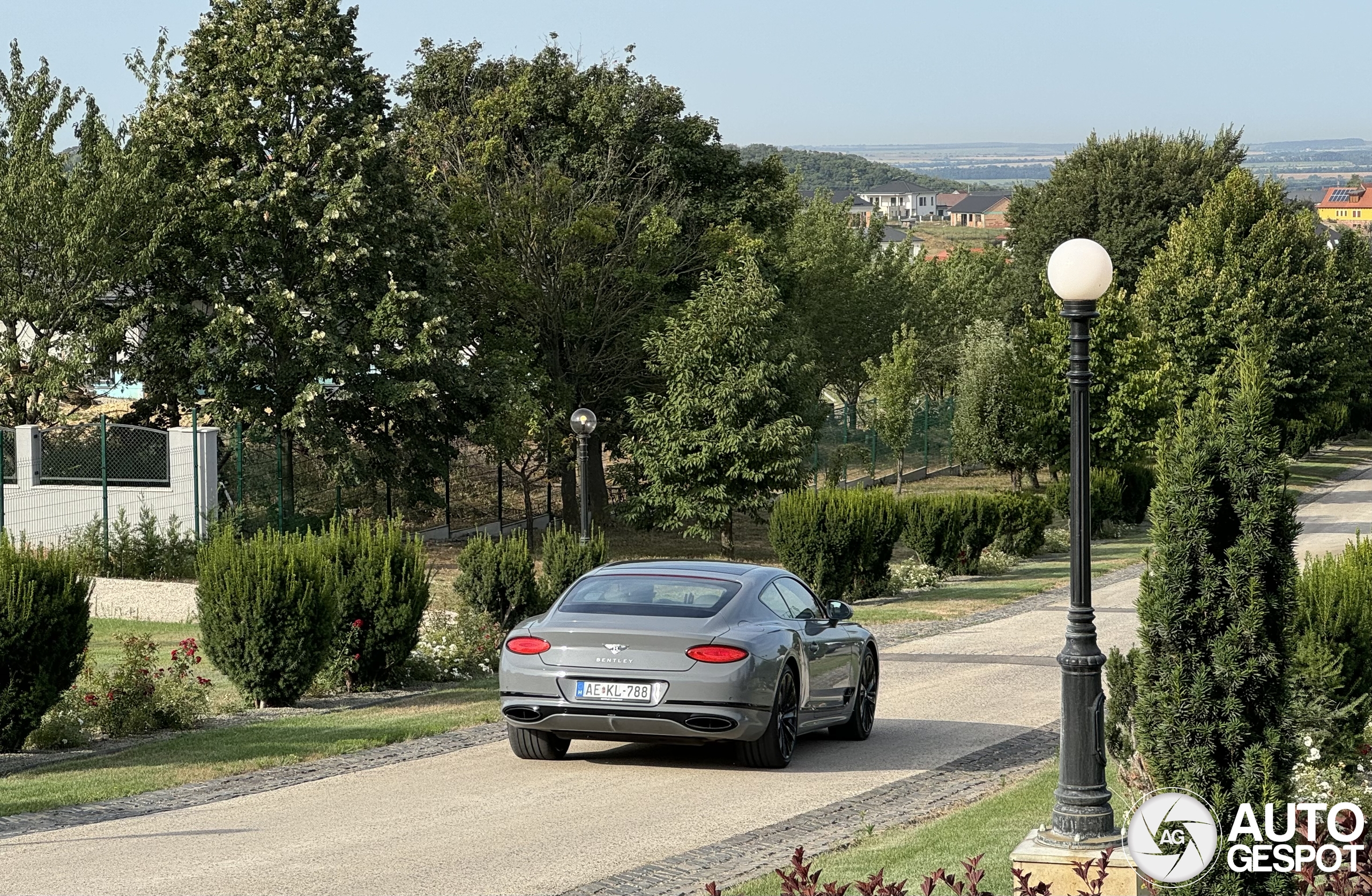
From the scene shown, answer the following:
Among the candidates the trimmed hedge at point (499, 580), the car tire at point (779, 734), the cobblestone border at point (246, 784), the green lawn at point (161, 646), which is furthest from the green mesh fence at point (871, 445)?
the car tire at point (779, 734)

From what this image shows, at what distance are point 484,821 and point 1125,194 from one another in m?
58.0

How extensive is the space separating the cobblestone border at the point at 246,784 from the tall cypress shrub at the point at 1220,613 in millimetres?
6461

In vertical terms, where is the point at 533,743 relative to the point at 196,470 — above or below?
below

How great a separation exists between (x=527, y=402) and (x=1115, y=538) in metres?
15.8

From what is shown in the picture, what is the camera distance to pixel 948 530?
101ft

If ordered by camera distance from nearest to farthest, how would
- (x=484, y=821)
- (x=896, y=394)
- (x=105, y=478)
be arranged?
1. (x=484, y=821)
2. (x=105, y=478)
3. (x=896, y=394)

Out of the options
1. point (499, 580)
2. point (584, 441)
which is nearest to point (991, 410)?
point (584, 441)

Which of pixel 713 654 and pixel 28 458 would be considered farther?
pixel 28 458

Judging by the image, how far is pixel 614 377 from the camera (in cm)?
3978

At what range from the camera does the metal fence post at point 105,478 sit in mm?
28500

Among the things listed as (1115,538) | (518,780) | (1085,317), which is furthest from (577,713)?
(1115,538)

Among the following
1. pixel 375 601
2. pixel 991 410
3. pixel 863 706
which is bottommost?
pixel 863 706

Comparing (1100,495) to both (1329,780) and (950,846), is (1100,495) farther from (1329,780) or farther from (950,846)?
(950,846)

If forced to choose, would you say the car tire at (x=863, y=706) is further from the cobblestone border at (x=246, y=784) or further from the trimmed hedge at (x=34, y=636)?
the trimmed hedge at (x=34, y=636)
